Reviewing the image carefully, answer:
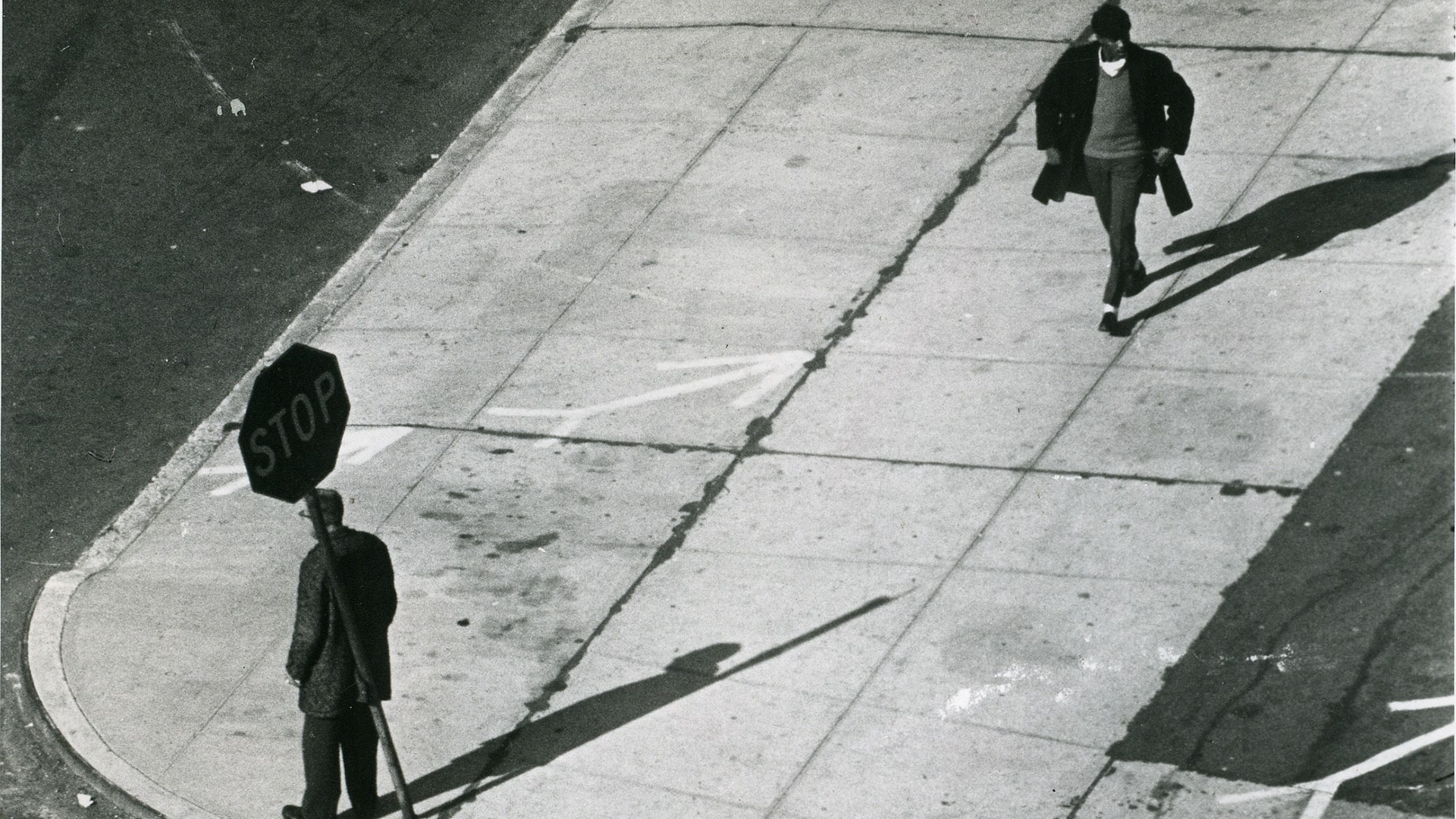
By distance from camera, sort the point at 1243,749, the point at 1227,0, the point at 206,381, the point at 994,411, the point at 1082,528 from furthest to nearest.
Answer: the point at 1227,0, the point at 206,381, the point at 994,411, the point at 1082,528, the point at 1243,749

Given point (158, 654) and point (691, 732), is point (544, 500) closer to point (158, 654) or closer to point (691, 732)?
point (158, 654)

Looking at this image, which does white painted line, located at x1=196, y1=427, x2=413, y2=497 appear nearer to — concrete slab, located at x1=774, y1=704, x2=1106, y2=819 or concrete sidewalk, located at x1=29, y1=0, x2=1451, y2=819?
concrete sidewalk, located at x1=29, y1=0, x2=1451, y2=819

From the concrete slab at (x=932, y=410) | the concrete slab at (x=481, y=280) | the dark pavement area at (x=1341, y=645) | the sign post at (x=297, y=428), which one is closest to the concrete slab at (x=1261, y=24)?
the concrete slab at (x=932, y=410)

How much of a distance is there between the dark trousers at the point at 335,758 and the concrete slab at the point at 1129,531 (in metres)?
2.89

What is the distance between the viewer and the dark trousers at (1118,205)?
11.7 metres

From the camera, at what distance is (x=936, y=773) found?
30.3ft

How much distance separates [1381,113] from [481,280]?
5.43m

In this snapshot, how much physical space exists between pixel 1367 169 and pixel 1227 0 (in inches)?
100

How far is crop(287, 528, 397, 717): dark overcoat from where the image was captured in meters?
9.12

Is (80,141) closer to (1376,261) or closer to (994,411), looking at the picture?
(994,411)

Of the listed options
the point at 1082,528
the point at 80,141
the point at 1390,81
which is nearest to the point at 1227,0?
the point at 1390,81

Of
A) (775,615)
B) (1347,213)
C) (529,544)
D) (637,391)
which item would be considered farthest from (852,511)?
(1347,213)

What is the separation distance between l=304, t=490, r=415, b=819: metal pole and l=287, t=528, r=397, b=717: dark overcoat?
0.05 meters

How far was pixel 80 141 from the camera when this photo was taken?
50.9ft
